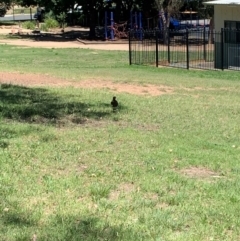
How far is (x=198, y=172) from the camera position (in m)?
5.97

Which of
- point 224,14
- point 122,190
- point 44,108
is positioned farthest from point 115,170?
point 224,14

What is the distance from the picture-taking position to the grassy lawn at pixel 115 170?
4.20 m

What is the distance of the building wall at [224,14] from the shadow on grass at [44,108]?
14.5m

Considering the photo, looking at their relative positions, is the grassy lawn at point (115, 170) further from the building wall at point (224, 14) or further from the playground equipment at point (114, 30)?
the playground equipment at point (114, 30)

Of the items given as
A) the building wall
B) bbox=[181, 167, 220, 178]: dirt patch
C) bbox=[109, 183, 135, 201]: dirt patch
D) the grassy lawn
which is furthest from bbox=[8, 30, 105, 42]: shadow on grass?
bbox=[109, 183, 135, 201]: dirt patch

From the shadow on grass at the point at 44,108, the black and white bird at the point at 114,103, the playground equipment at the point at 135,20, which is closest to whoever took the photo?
the shadow on grass at the point at 44,108

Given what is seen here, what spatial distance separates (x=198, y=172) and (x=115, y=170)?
0.89m

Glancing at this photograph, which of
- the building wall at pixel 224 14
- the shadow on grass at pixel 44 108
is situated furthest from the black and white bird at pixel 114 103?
the building wall at pixel 224 14

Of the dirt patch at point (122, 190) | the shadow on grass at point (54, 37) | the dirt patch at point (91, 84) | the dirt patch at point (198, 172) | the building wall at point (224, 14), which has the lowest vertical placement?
the dirt patch at point (198, 172)

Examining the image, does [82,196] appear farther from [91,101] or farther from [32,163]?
[91,101]

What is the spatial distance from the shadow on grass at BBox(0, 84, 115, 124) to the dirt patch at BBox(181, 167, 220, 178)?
2828 mm

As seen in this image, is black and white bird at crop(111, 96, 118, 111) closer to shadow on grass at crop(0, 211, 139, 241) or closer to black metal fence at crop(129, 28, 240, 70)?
shadow on grass at crop(0, 211, 139, 241)

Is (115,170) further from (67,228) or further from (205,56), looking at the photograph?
(205,56)

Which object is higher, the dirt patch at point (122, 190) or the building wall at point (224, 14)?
the building wall at point (224, 14)
